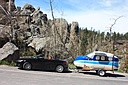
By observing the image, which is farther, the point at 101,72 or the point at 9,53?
the point at 9,53

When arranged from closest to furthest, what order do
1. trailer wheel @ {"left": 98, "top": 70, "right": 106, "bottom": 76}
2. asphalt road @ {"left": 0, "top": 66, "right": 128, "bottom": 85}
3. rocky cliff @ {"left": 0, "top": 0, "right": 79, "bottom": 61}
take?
1. asphalt road @ {"left": 0, "top": 66, "right": 128, "bottom": 85}
2. trailer wheel @ {"left": 98, "top": 70, "right": 106, "bottom": 76}
3. rocky cliff @ {"left": 0, "top": 0, "right": 79, "bottom": 61}

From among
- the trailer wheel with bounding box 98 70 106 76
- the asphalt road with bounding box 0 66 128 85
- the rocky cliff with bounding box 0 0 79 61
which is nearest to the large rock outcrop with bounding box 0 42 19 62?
the rocky cliff with bounding box 0 0 79 61

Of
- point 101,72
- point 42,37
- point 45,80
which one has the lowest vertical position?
point 45,80

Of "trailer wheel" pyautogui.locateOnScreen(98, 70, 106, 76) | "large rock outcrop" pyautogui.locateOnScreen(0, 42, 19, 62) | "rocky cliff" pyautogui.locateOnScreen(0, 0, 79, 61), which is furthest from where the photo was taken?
"rocky cliff" pyautogui.locateOnScreen(0, 0, 79, 61)

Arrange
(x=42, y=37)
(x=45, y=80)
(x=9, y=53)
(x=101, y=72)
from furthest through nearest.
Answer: (x=42, y=37)
(x=9, y=53)
(x=101, y=72)
(x=45, y=80)

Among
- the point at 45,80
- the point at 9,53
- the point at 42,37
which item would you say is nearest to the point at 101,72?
the point at 45,80

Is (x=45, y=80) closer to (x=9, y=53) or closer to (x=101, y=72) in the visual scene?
(x=101, y=72)

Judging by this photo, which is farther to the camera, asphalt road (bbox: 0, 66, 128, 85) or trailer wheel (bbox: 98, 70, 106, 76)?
trailer wheel (bbox: 98, 70, 106, 76)

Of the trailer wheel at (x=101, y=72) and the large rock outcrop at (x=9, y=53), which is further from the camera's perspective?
the large rock outcrop at (x=9, y=53)

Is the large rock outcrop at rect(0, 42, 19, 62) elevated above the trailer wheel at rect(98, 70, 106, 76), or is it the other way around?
the large rock outcrop at rect(0, 42, 19, 62)

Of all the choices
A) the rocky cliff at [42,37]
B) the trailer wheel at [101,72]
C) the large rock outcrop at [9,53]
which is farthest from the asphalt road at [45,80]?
the rocky cliff at [42,37]

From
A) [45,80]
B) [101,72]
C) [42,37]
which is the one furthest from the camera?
[42,37]

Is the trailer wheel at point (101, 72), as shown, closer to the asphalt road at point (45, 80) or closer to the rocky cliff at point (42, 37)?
the asphalt road at point (45, 80)

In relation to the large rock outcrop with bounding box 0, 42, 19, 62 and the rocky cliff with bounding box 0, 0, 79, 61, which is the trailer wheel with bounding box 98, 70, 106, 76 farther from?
the large rock outcrop with bounding box 0, 42, 19, 62
